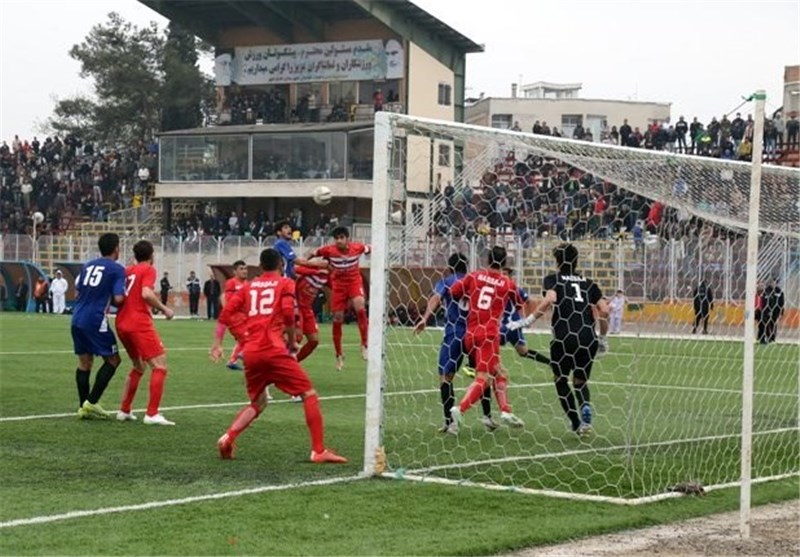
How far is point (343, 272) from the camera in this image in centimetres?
1964

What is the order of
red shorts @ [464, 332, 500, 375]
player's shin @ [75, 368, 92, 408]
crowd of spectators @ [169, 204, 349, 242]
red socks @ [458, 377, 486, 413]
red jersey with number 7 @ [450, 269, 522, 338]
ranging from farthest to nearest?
1. crowd of spectators @ [169, 204, 349, 242]
2. player's shin @ [75, 368, 92, 408]
3. red jersey with number 7 @ [450, 269, 522, 338]
4. red shorts @ [464, 332, 500, 375]
5. red socks @ [458, 377, 486, 413]

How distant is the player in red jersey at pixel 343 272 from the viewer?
62.1 ft

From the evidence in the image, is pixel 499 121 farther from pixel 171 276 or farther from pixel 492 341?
pixel 492 341

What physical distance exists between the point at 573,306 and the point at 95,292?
17.1 feet

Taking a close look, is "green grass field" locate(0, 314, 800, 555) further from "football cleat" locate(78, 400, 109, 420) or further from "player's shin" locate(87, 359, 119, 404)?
"player's shin" locate(87, 359, 119, 404)

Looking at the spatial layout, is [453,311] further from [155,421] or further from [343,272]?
[343,272]

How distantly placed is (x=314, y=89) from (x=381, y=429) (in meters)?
53.6

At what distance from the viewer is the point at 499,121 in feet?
259

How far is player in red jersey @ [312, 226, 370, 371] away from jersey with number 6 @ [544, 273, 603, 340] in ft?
16.6

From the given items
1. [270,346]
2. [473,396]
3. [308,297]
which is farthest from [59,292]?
[270,346]

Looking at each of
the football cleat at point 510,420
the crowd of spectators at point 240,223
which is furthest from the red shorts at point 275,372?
the crowd of spectators at point 240,223

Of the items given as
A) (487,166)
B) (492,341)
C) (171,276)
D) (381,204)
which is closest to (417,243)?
(487,166)

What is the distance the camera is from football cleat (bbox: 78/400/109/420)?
15.3m

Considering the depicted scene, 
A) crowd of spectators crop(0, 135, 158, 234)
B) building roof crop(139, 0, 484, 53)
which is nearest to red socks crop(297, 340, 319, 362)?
building roof crop(139, 0, 484, 53)
